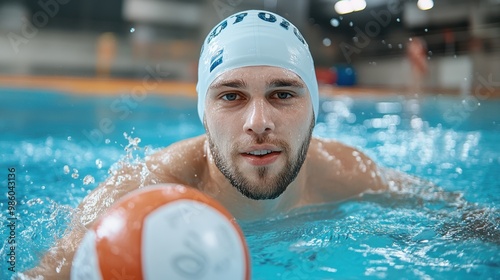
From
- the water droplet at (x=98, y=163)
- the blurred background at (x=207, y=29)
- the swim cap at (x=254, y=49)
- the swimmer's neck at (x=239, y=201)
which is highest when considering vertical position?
the blurred background at (x=207, y=29)

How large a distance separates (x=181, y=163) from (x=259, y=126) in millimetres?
724

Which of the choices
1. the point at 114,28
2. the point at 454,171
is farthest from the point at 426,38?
the point at 454,171

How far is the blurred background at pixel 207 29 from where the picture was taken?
667 inches

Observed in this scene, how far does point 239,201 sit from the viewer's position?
2.45 m

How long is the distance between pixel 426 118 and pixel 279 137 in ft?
25.5

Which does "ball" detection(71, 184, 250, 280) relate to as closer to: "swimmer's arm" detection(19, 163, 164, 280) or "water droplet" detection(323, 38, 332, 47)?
"swimmer's arm" detection(19, 163, 164, 280)

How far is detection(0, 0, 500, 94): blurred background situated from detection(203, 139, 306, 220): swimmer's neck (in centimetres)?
1374

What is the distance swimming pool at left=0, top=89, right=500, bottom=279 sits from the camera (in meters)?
2.08

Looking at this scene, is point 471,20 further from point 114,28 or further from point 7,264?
point 7,264

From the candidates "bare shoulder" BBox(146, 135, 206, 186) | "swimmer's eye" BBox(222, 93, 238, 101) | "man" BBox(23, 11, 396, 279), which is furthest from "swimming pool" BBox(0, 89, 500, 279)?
"swimmer's eye" BBox(222, 93, 238, 101)

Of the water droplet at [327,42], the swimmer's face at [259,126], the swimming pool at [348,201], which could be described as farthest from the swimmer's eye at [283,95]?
the water droplet at [327,42]

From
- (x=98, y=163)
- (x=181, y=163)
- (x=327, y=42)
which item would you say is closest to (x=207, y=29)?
(x=327, y=42)

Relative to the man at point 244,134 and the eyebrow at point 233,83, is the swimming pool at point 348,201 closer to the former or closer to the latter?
the man at point 244,134

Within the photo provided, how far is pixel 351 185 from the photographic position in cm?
306
